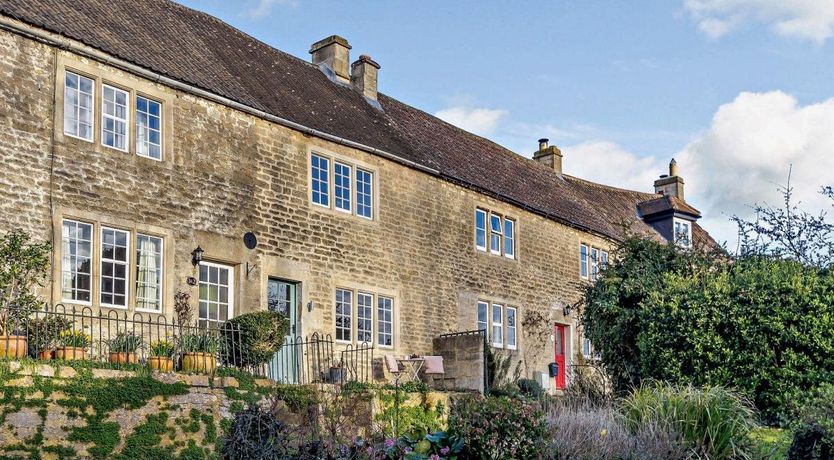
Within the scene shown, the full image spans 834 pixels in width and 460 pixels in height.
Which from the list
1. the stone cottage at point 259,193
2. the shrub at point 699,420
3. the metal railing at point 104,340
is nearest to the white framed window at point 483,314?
the stone cottage at point 259,193

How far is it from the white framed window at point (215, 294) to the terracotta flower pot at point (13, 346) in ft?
15.7

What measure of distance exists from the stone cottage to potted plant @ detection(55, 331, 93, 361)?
109 centimetres

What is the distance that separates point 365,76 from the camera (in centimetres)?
2477

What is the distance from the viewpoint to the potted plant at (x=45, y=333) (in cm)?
1304

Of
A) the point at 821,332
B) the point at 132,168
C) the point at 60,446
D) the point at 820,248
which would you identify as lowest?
the point at 60,446

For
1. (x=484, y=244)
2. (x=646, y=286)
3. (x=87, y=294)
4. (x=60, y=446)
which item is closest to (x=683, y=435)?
(x=646, y=286)

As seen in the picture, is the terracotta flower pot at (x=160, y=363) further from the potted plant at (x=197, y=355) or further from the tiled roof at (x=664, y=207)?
the tiled roof at (x=664, y=207)

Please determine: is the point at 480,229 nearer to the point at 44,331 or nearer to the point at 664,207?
the point at 664,207

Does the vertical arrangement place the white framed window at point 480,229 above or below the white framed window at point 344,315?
above

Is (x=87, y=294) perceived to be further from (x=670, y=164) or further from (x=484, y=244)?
(x=670, y=164)

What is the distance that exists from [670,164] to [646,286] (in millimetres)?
23548

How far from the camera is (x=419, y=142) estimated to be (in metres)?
24.5

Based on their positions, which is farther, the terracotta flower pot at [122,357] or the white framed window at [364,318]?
the white framed window at [364,318]

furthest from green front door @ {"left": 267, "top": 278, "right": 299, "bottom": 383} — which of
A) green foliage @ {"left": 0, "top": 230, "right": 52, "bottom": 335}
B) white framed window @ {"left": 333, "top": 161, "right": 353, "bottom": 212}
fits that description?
green foliage @ {"left": 0, "top": 230, "right": 52, "bottom": 335}
